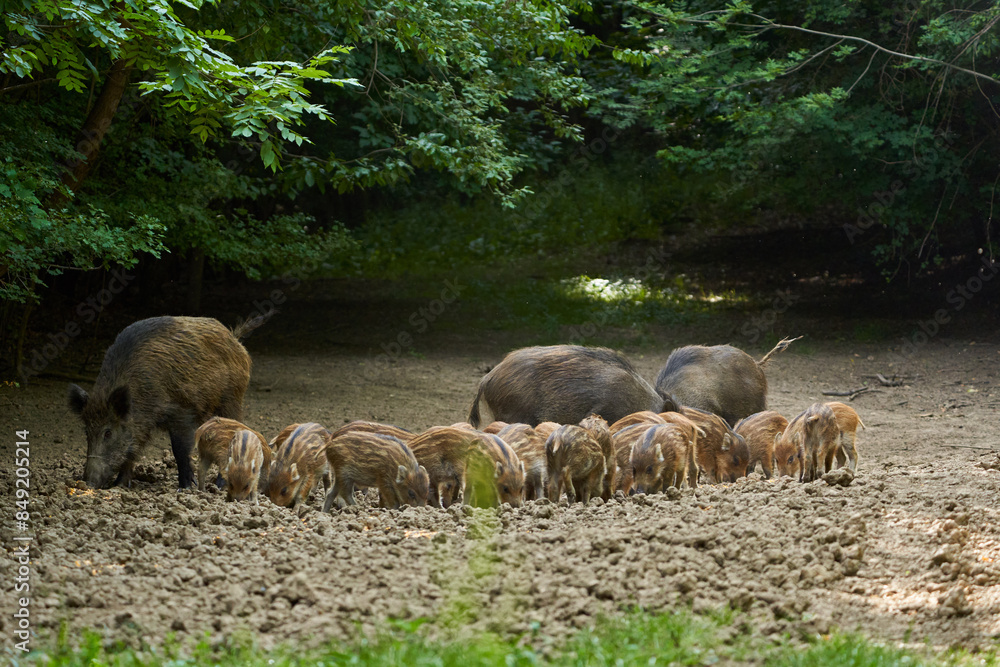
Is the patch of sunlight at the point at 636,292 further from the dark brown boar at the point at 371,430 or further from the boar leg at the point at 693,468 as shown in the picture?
the dark brown boar at the point at 371,430

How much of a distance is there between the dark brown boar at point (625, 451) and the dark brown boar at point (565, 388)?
3.37ft

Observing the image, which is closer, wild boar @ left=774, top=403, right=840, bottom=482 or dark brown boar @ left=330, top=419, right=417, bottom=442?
dark brown boar @ left=330, top=419, right=417, bottom=442

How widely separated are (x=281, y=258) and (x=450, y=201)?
9496 mm

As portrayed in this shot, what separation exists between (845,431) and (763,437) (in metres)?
0.54

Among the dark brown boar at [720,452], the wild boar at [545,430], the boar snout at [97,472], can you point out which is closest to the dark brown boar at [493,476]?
the wild boar at [545,430]

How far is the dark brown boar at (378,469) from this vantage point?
4902mm

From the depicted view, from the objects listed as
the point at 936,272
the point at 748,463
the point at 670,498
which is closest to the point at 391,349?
the point at 748,463

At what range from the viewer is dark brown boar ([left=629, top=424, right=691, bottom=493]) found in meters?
5.11

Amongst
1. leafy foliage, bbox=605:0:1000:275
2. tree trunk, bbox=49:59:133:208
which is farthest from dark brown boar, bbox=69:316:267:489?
leafy foliage, bbox=605:0:1000:275

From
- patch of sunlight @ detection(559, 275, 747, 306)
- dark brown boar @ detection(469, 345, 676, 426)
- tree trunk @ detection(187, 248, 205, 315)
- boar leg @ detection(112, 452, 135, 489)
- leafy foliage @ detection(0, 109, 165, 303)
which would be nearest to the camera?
leafy foliage @ detection(0, 109, 165, 303)

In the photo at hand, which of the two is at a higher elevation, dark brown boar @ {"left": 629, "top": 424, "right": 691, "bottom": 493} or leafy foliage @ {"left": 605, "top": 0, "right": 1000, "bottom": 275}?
leafy foliage @ {"left": 605, "top": 0, "right": 1000, "bottom": 275}

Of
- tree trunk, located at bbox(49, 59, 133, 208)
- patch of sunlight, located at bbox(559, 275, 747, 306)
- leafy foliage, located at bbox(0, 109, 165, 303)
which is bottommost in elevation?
patch of sunlight, located at bbox(559, 275, 747, 306)

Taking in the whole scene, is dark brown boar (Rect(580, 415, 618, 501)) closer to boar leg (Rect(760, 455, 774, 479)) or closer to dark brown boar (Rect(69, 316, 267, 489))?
boar leg (Rect(760, 455, 774, 479))

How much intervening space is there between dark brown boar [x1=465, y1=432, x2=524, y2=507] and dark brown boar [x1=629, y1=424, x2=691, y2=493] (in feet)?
2.42
